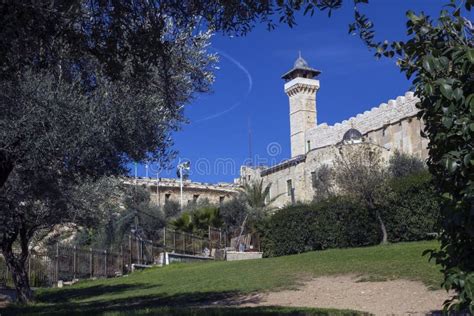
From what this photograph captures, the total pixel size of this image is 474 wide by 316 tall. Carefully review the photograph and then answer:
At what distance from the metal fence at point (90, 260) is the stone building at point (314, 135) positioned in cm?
1465

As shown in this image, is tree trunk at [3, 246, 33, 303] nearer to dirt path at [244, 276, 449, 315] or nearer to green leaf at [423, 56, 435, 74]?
dirt path at [244, 276, 449, 315]

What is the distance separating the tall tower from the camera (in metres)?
65.1

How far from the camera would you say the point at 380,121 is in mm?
50500

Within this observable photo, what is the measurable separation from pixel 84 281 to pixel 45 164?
64.7 ft

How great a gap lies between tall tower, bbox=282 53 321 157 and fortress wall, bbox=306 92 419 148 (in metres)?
5.17

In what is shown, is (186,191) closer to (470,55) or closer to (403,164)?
(403,164)

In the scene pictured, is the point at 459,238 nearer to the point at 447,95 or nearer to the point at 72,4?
the point at 447,95

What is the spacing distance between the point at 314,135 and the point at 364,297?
51.5 m

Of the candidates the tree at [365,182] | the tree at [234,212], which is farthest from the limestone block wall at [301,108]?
the tree at [365,182]

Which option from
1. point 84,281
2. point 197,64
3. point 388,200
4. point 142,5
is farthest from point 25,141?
point 84,281

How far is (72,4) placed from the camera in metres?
5.75

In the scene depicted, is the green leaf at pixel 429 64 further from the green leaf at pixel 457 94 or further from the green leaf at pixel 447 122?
the green leaf at pixel 447 122

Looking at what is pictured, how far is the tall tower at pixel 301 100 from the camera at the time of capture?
214ft

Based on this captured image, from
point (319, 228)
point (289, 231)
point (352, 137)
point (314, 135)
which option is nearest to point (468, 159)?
point (319, 228)
